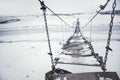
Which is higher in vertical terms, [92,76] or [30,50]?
[92,76]

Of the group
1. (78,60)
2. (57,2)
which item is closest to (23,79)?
(78,60)

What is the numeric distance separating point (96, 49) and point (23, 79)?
167 cm

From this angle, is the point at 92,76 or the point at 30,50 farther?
the point at 30,50

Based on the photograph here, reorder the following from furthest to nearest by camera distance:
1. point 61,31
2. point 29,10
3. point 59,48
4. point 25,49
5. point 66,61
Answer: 1. point 61,31
2. point 25,49
3. point 59,48
4. point 29,10
5. point 66,61

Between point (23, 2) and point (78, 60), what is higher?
point (23, 2)

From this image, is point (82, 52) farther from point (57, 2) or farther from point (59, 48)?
point (57, 2)

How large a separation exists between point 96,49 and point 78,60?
2.65 feet

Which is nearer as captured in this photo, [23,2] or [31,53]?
[23,2]

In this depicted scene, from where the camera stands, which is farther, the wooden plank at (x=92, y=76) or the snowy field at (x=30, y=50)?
the snowy field at (x=30, y=50)

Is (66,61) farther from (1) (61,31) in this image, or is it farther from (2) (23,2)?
(1) (61,31)

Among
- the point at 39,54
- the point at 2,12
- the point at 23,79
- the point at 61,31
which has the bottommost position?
the point at 23,79

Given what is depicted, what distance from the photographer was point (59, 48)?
11.6 ft

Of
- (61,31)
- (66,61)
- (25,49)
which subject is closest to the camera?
(66,61)

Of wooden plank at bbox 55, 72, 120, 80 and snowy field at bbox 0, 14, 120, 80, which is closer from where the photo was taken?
wooden plank at bbox 55, 72, 120, 80
